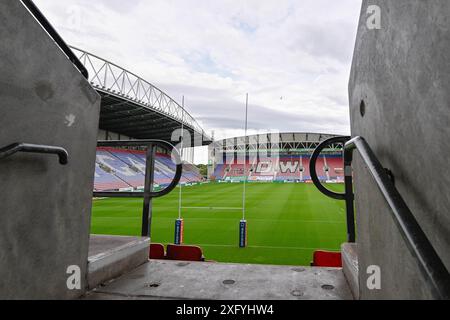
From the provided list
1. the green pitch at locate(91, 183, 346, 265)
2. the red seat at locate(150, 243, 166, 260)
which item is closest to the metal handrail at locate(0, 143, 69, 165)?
the red seat at locate(150, 243, 166, 260)

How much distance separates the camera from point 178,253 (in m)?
4.20

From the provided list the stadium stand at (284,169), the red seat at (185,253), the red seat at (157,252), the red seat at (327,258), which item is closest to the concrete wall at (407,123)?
the red seat at (327,258)

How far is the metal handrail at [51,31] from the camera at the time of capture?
1671 millimetres

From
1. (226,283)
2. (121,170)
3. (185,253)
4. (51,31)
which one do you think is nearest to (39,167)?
(51,31)

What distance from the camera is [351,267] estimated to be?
2043 millimetres

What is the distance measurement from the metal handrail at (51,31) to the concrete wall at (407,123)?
1820mm

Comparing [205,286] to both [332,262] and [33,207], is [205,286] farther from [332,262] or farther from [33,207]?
[332,262]

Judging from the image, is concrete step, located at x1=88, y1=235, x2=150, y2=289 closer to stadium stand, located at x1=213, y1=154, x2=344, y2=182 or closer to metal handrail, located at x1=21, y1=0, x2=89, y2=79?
metal handrail, located at x1=21, y1=0, x2=89, y2=79

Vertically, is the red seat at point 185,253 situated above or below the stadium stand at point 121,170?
below

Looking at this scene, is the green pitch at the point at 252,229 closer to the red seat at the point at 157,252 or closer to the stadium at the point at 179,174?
the red seat at the point at 157,252

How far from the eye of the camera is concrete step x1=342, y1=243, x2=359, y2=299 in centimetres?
188

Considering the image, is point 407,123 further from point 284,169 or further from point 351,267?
point 284,169

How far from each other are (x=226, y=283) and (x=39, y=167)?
1.46 m

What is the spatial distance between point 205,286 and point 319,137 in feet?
178
